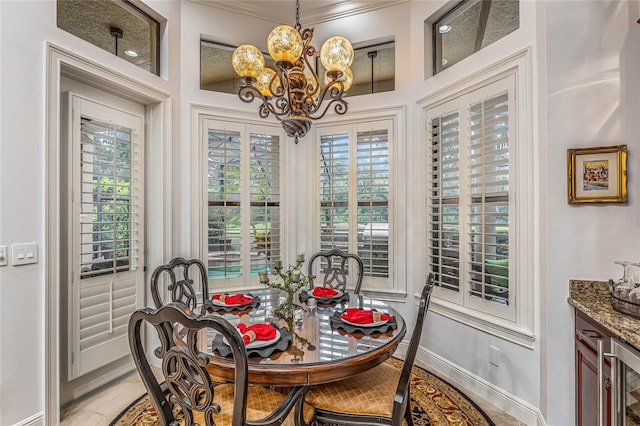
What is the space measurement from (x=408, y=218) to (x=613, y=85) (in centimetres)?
178

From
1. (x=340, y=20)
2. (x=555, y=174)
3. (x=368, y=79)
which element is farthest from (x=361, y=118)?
(x=555, y=174)

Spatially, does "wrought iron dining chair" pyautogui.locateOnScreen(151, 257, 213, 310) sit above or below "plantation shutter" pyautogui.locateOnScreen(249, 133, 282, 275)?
below

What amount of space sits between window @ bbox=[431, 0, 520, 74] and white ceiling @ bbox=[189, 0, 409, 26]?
0.57m

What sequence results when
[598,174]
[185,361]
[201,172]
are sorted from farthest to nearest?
[201,172] → [598,174] → [185,361]

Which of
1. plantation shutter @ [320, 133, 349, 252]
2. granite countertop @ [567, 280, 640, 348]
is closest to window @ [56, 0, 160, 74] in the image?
plantation shutter @ [320, 133, 349, 252]

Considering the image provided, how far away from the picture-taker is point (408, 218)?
3.25 meters

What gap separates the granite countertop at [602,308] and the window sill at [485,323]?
0.49 m

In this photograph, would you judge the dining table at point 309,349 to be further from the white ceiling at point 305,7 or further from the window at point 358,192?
the white ceiling at point 305,7

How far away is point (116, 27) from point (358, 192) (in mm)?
2574

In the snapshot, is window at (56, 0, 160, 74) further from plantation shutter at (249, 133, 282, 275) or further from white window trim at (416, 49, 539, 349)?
white window trim at (416, 49, 539, 349)

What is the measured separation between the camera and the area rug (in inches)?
87.5

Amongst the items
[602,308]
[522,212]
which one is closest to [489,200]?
[522,212]

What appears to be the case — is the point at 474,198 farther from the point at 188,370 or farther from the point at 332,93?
the point at 188,370

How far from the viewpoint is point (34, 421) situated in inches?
80.6
